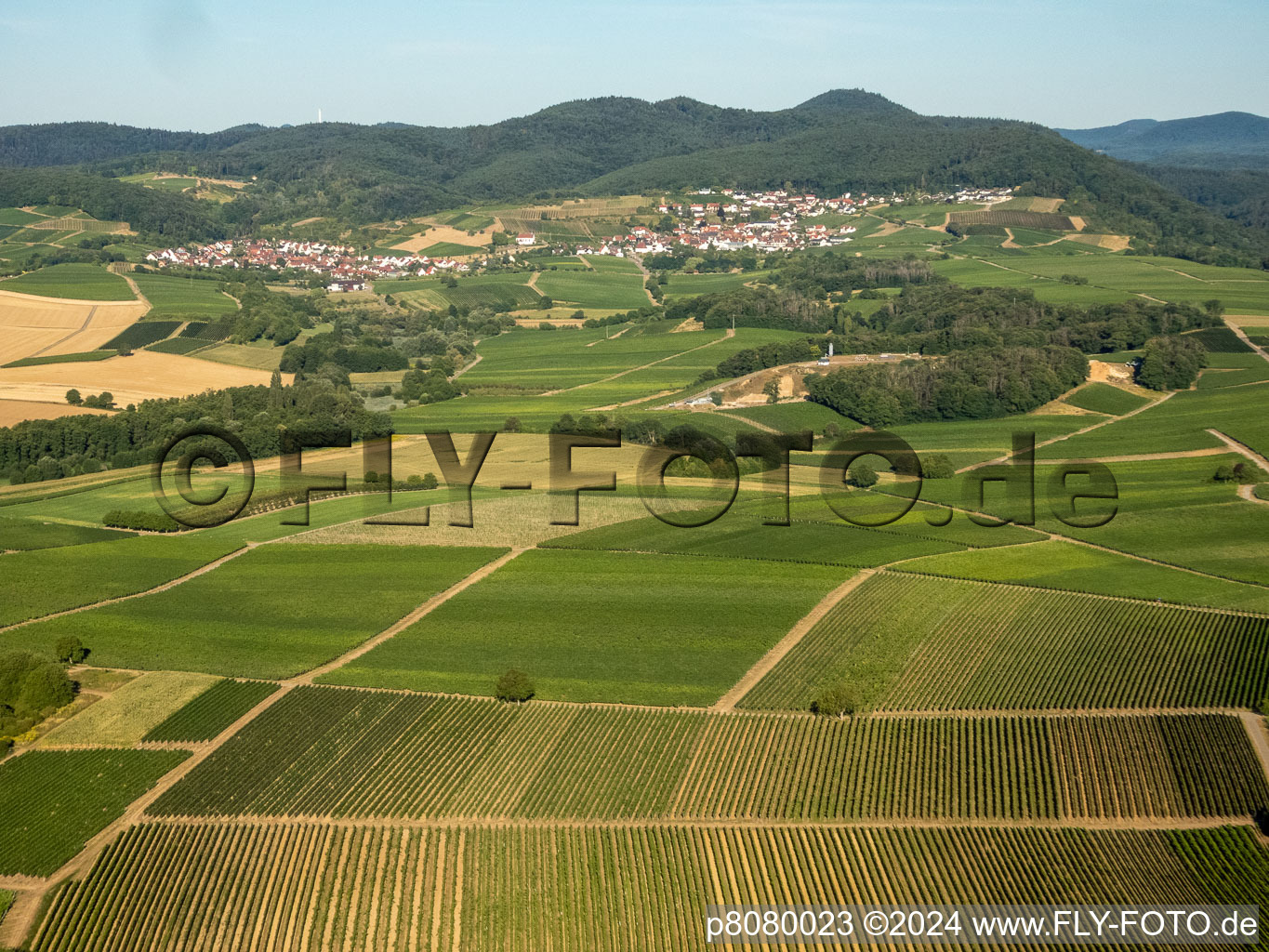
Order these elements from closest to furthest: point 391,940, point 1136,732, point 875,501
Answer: point 391,940 → point 1136,732 → point 875,501

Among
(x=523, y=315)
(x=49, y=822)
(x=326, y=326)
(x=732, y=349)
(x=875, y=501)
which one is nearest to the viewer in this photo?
(x=49, y=822)

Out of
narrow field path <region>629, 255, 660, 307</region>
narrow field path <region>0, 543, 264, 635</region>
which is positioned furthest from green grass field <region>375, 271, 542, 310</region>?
narrow field path <region>0, 543, 264, 635</region>

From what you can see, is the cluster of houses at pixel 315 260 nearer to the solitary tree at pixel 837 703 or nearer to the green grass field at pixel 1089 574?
the green grass field at pixel 1089 574

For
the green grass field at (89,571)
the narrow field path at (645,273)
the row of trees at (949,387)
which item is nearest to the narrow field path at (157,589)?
the green grass field at (89,571)

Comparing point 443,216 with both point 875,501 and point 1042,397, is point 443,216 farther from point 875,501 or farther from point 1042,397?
point 875,501

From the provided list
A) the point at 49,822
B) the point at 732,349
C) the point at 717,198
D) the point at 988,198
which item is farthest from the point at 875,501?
the point at 717,198

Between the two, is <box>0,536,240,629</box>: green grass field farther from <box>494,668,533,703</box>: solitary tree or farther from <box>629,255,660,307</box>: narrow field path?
<box>629,255,660,307</box>: narrow field path
